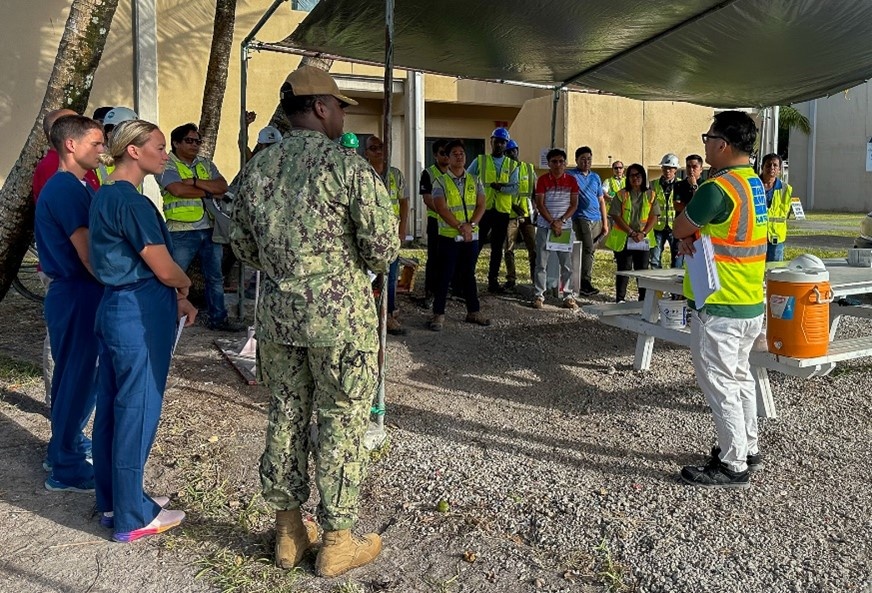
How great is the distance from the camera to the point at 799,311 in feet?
13.9

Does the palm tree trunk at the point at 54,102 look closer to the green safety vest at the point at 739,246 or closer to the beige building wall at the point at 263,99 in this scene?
the green safety vest at the point at 739,246

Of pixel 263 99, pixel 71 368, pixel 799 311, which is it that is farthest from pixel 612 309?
pixel 263 99

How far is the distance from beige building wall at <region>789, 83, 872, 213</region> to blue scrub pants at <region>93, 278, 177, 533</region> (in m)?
36.0

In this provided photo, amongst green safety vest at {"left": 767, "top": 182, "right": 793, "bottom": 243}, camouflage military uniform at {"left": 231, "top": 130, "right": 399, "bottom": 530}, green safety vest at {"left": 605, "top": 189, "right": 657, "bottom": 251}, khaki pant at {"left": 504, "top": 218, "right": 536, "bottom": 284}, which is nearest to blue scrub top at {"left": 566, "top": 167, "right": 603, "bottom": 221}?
khaki pant at {"left": 504, "top": 218, "right": 536, "bottom": 284}

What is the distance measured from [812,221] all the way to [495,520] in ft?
82.2

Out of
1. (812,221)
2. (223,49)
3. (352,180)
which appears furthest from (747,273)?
(812,221)

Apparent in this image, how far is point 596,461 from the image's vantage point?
4.43 m

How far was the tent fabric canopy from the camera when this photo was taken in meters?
6.41

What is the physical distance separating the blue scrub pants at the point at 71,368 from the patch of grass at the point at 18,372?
2.01 meters

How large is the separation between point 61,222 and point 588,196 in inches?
299

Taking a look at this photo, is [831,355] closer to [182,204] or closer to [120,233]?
[120,233]

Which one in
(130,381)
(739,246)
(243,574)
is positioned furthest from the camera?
(739,246)

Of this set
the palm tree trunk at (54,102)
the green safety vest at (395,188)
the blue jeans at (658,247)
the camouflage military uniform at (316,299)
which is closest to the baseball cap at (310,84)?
the camouflage military uniform at (316,299)

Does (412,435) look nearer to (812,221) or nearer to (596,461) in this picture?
(596,461)
